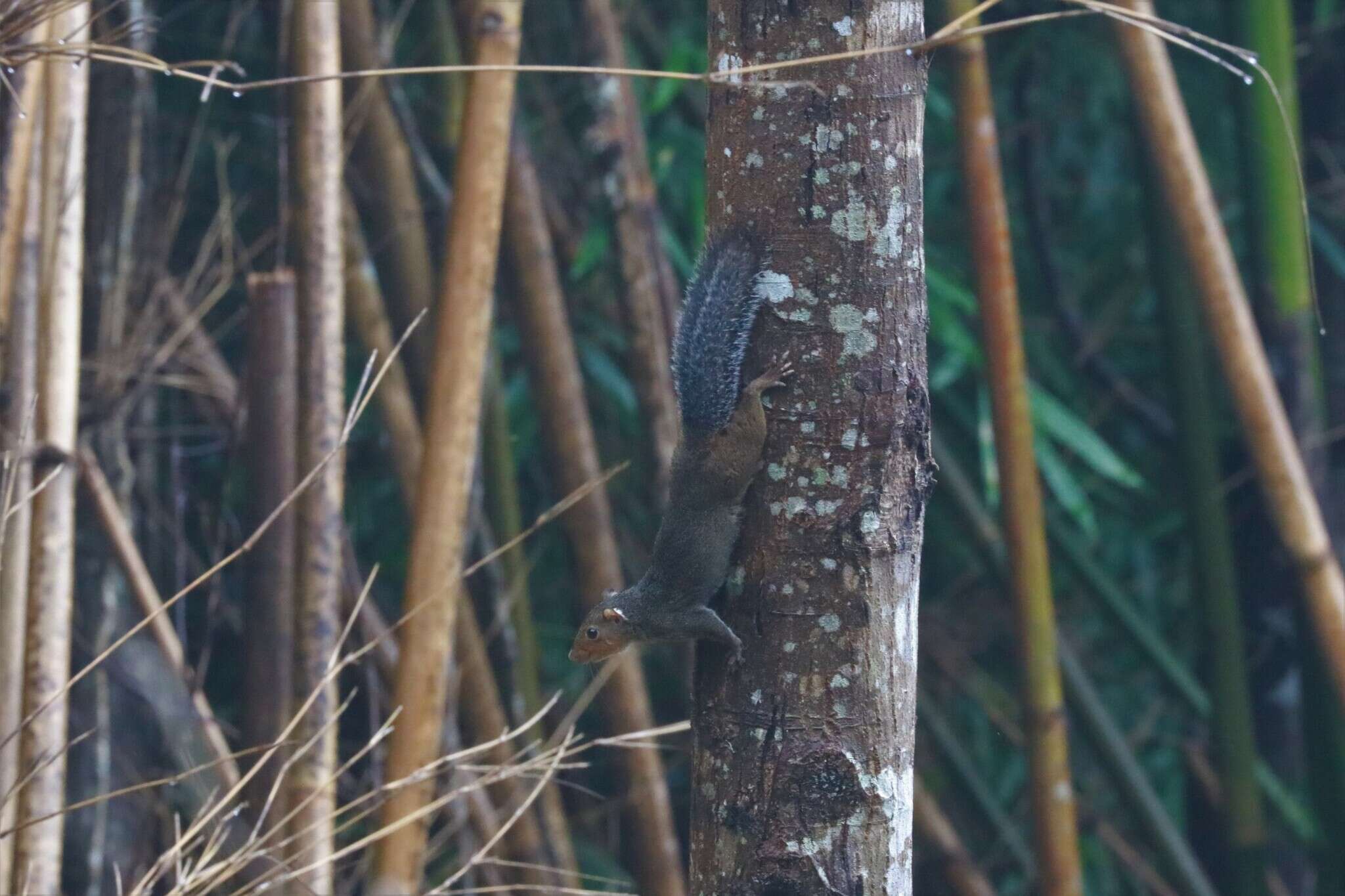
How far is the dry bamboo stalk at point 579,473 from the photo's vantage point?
260cm

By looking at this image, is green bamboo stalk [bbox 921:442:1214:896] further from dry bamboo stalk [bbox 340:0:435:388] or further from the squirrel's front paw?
the squirrel's front paw

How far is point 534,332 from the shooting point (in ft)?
8.78

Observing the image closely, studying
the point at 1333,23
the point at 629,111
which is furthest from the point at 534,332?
the point at 1333,23

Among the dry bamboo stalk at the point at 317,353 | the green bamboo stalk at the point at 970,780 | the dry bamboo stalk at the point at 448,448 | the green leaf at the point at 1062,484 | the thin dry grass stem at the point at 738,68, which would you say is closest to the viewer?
the thin dry grass stem at the point at 738,68

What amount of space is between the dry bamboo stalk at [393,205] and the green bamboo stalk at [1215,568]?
169cm

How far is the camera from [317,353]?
1897 mm

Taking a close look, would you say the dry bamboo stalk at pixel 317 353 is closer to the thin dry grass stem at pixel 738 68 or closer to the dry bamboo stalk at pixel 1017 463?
the thin dry grass stem at pixel 738 68

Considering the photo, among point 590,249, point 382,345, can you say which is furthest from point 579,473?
point 590,249

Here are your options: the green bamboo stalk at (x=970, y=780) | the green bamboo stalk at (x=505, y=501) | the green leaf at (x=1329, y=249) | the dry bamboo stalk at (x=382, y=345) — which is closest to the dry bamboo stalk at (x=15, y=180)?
the dry bamboo stalk at (x=382, y=345)

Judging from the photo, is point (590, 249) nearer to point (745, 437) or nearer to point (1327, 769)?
point (745, 437)

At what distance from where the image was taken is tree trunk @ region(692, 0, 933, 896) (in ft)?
3.87

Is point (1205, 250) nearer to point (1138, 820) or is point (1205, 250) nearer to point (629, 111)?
point (629, 111)

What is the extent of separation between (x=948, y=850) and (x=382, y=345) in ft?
5.53

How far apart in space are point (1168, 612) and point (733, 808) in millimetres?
3223
